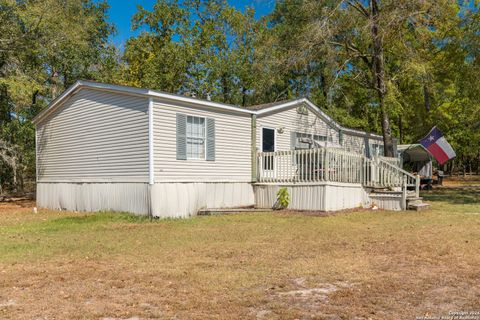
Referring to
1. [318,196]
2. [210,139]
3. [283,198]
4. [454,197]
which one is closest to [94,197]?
[210,139]

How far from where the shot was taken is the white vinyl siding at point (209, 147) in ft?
36.0

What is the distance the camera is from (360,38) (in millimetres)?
18781

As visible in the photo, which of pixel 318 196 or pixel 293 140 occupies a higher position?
pixel 293 140

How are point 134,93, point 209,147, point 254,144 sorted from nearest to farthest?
point 134,93 < point 209,147 < point 254,144

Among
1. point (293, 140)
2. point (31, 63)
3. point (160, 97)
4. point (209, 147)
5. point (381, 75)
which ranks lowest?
point (209, 147)

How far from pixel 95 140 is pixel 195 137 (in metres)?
3.28

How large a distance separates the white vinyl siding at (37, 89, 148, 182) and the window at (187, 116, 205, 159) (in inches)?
55.9

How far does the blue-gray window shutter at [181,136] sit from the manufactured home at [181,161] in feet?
0.10

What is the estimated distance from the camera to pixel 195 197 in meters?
11.8

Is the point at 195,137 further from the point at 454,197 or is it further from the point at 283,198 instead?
the point at 454,197

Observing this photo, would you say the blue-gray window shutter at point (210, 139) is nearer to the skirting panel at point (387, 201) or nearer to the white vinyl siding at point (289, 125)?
the white vinyl siding at point (289, 125)

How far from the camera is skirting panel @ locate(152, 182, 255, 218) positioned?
1083 centimetres

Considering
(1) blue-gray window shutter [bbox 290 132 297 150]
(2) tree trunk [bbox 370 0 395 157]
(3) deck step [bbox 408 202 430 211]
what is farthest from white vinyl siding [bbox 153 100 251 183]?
(2) tree trunk [bbox 370 0 395 157]

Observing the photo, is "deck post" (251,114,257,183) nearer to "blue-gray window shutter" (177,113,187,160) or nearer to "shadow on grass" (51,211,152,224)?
"blue-gray window shutter" (177,113,187,160)
